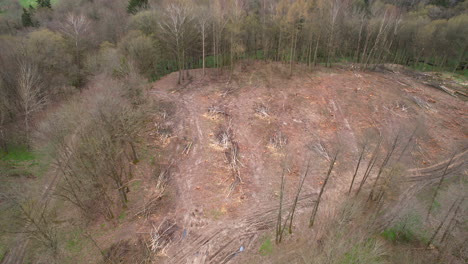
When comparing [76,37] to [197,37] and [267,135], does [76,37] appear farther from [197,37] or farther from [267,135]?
[267,135]

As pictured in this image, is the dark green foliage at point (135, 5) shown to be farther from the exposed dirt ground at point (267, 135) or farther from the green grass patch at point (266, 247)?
the green grass patch at point (266, 247)

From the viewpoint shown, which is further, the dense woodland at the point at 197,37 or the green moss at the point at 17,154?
the dense woodland at the point at 197,37

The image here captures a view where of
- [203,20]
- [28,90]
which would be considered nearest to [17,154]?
[28,90]

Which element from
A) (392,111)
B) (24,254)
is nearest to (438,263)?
(392,111)

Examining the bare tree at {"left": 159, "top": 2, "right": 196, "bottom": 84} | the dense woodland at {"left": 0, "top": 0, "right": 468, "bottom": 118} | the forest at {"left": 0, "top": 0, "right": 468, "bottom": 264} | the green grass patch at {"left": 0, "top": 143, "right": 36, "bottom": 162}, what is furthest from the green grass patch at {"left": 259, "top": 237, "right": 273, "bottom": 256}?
the bare tree at {"left": 159, "top": 2, "right": 196, "bottom": 84}

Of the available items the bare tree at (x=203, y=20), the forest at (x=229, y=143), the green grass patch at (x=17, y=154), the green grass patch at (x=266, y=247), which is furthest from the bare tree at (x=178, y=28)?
the green grass patch at (x=266, y=247)

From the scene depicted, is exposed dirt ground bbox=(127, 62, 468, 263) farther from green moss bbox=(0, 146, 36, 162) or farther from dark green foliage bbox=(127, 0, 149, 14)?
dark green foliage bbox=(127, 0, 149, 14)

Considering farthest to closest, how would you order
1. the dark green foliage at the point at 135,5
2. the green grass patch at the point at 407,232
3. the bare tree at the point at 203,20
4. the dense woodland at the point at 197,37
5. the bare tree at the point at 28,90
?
the dark green foliage at the point at 135,5 → the bare tree at the point at 203,20 → the dense woodland at the point at 197,37 → the bare tree at the point at 28,90 → the green grass patch at the point at 407,232
